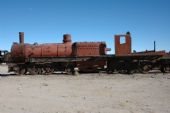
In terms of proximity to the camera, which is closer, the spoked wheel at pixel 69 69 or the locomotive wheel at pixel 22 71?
the spoked wheel at pixel 69 69

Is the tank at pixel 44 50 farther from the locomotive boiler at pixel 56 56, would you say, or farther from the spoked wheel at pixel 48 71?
the spoked wheel at pixel 48 71

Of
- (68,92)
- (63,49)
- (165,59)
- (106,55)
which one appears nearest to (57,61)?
(63,49)

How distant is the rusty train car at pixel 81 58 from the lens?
27.0 metres

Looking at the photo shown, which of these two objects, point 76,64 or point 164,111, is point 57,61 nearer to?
point 76,64

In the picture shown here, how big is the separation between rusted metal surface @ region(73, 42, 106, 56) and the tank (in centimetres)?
77

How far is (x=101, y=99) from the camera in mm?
13133

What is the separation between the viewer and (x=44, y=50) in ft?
94.6

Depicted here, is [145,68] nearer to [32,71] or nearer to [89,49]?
[89,49]

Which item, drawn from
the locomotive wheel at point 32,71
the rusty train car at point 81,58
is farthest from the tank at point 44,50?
the locomotive wheel at point 32,71

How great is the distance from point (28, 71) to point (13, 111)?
686 inches

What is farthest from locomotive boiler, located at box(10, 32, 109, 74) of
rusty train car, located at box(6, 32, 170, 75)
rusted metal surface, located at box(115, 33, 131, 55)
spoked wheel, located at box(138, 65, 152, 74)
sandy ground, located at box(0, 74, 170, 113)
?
sandy ground, located at box(0, 74, 170, 113)

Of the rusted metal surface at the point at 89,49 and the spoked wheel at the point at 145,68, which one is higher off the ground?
the rusted metal surface at the point at 89,49

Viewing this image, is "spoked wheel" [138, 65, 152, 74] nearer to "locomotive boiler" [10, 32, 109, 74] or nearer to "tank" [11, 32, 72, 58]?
"locomotive boiler" [10, 32, 109, 74]

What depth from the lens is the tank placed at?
28562 mm
